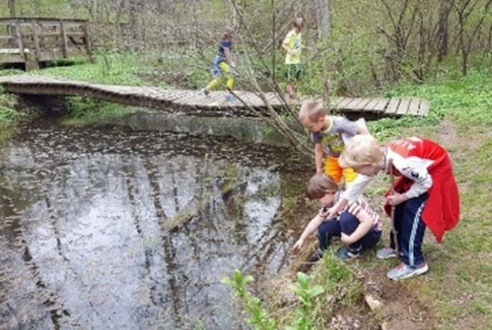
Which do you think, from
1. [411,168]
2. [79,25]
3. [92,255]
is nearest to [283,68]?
[92,255]

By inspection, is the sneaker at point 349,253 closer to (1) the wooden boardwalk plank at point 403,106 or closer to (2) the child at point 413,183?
(2) the child at point 413,183

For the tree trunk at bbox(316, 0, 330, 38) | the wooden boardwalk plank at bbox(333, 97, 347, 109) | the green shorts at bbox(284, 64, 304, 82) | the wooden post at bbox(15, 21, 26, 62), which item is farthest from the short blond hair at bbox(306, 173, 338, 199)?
the wooden post at bbox(15, 21, 26, 62)

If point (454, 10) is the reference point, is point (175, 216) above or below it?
below

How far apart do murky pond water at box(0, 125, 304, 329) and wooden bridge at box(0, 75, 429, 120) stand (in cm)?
70

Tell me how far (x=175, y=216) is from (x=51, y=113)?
8.08m

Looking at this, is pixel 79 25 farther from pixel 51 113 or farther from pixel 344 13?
pixel 344 13

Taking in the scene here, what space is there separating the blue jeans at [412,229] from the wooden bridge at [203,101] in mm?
3950

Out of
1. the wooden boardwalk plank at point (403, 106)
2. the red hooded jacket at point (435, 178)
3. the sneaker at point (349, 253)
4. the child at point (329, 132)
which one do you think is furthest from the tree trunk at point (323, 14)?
the red hooded jacket at point (435, 178)

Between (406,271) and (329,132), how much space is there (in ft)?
4.26

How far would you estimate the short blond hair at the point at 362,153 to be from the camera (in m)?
3.27

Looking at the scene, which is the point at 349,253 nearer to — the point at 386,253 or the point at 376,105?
the point at 386,253

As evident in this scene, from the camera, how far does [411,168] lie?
3295 mm

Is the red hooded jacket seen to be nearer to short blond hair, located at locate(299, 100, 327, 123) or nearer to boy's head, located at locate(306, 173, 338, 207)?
boy's head, located at locate(306, 173, 338, 207)

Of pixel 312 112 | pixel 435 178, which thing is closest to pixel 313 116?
pixel 312 112
